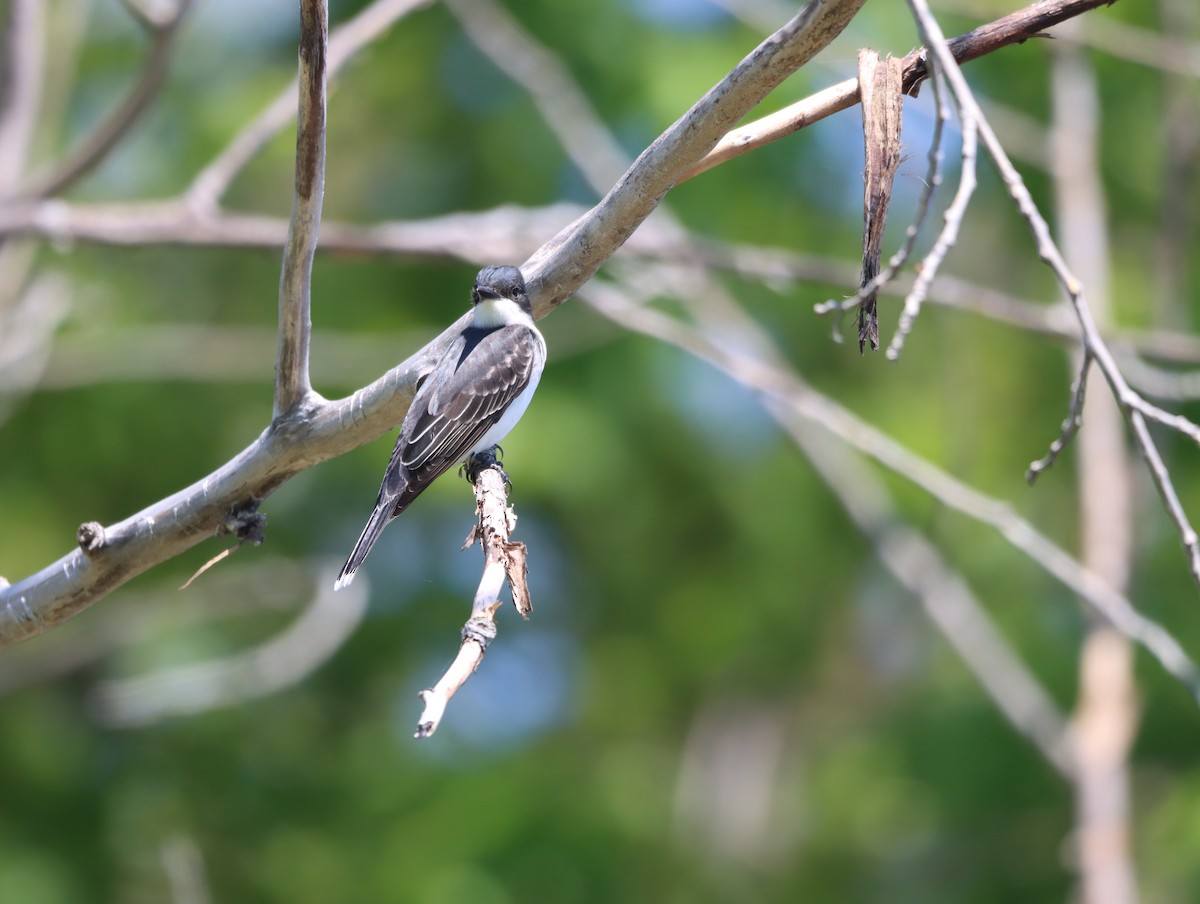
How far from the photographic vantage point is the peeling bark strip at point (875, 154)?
2582 millimetres

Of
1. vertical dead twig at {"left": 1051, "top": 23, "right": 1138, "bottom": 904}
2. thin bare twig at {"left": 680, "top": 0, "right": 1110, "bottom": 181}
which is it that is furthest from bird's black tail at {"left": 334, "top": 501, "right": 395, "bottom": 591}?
vertical dead twig at {"left": 1051, "top": 23, "right": 1138, "bottom": 904}

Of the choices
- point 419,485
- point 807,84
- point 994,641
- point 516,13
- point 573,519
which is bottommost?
point 419,485

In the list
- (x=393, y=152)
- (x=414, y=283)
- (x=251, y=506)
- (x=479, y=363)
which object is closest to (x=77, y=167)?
(x=479, y=363)

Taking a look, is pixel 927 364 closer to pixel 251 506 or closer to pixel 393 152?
pixel 393 152

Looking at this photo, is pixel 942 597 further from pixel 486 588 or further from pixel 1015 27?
pixel 486 588

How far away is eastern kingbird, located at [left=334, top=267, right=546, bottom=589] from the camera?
14.1 feet

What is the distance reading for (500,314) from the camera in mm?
4383

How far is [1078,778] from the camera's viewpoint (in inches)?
258

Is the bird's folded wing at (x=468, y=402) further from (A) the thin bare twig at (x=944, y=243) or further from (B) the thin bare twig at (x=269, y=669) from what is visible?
(A) the thin bare twig at (x=944, y=243)

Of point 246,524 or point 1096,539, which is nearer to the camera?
point 246,524

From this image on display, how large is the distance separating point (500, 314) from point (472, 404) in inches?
12.2

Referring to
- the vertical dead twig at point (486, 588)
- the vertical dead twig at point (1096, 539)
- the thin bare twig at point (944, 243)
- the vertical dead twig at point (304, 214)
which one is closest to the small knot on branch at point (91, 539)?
the vertical dead twig at point (304, 214)

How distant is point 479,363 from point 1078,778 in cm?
393

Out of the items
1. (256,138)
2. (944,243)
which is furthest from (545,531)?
(944,243)
